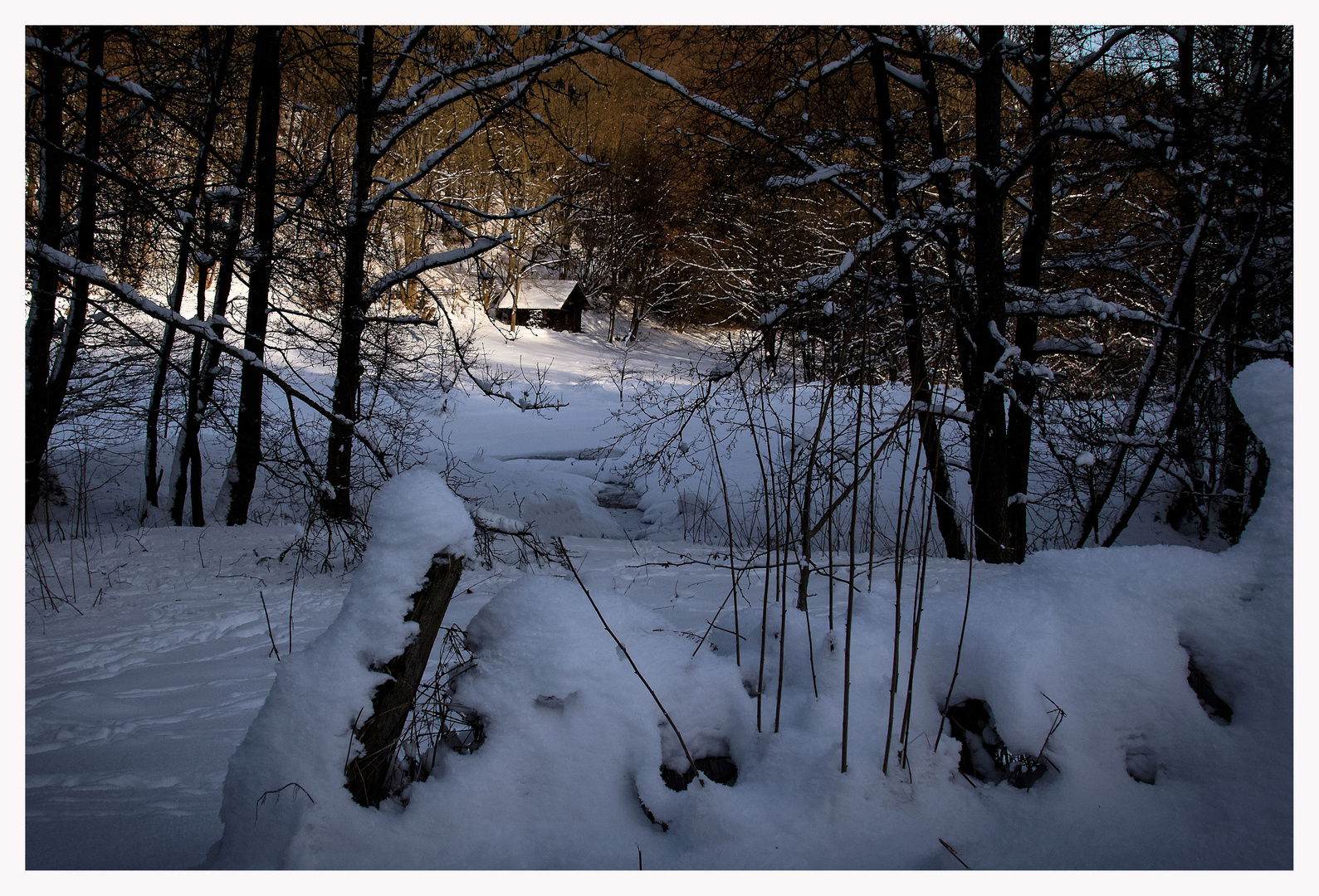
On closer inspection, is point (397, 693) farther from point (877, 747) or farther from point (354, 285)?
point (354, 285)

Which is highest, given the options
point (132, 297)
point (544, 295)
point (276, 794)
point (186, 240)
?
point (544, 295)

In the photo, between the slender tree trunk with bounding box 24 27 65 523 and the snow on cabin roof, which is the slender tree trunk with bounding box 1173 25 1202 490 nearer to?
the slender tree trunk with bounding box 24 27 65 523

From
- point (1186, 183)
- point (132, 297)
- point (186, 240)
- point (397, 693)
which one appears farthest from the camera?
point (1186, 183)

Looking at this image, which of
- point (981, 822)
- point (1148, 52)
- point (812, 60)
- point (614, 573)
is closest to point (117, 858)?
point (981, 822)

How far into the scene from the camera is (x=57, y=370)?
514 centimetres

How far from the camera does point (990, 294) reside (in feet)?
13.2

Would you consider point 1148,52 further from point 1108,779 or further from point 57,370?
point 57,370

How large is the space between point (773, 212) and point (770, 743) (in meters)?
4.16

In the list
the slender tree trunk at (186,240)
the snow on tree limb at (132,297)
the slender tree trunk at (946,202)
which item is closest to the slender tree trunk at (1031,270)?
the slender tree trunk at (946,202)

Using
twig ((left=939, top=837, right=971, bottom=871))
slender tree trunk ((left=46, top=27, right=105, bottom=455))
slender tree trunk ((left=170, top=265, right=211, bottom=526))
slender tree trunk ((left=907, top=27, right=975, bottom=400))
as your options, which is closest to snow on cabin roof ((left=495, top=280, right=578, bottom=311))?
slender tree trunk ((left=170, top=265, right=211, bottom=526))

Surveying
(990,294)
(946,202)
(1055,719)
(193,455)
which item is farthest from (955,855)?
(193,455)

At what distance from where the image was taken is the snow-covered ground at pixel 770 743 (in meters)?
1.47
